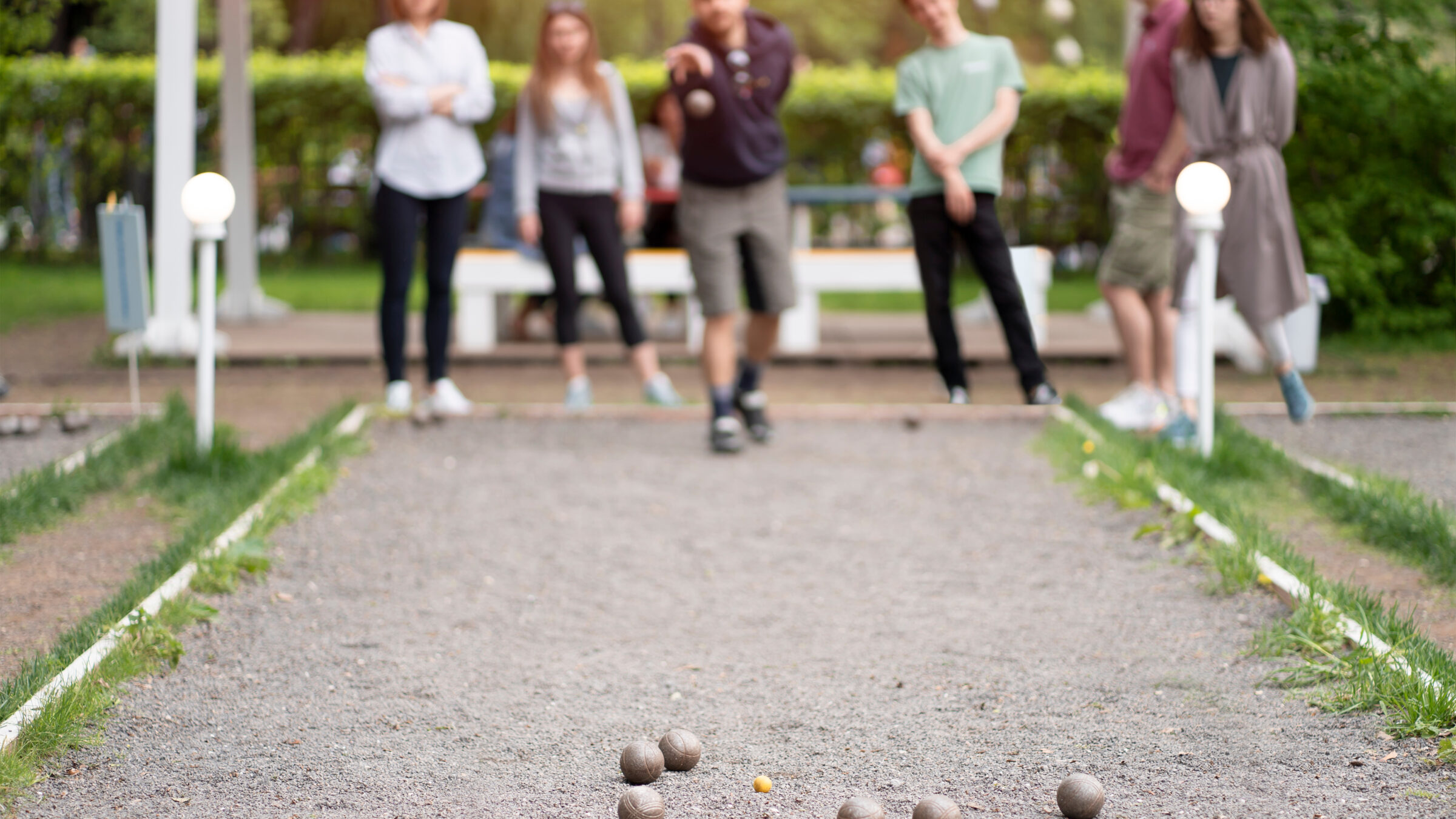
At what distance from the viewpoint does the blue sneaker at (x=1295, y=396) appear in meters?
5.62

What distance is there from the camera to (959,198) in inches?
236

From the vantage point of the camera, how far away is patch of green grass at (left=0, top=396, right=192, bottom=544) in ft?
15.2

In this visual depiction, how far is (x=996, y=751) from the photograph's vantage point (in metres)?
2.92

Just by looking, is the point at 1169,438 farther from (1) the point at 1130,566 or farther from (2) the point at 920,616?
(2) the point at 920,616

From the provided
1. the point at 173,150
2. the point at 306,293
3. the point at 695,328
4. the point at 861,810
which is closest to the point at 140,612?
the point at 861,810

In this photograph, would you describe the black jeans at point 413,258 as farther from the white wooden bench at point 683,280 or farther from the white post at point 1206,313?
the white post at point 1206,313

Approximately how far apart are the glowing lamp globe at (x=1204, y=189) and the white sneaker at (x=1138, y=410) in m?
1.23

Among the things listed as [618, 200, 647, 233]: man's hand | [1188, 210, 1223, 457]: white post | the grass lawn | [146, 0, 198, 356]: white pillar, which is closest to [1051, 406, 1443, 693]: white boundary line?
[1188, 210, 1223, 457]: white post

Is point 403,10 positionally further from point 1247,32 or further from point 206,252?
point 1247,32

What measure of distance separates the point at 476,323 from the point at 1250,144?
202 inches

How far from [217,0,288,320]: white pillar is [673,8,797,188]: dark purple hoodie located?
19.6 ft

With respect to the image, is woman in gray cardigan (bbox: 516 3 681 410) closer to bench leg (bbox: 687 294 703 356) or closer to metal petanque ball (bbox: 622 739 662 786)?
bench leg (bbox: 687 294 703 356)

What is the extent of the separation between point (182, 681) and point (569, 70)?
12.3 feet

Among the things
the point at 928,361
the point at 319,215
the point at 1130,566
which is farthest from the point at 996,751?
the point at 319,215
